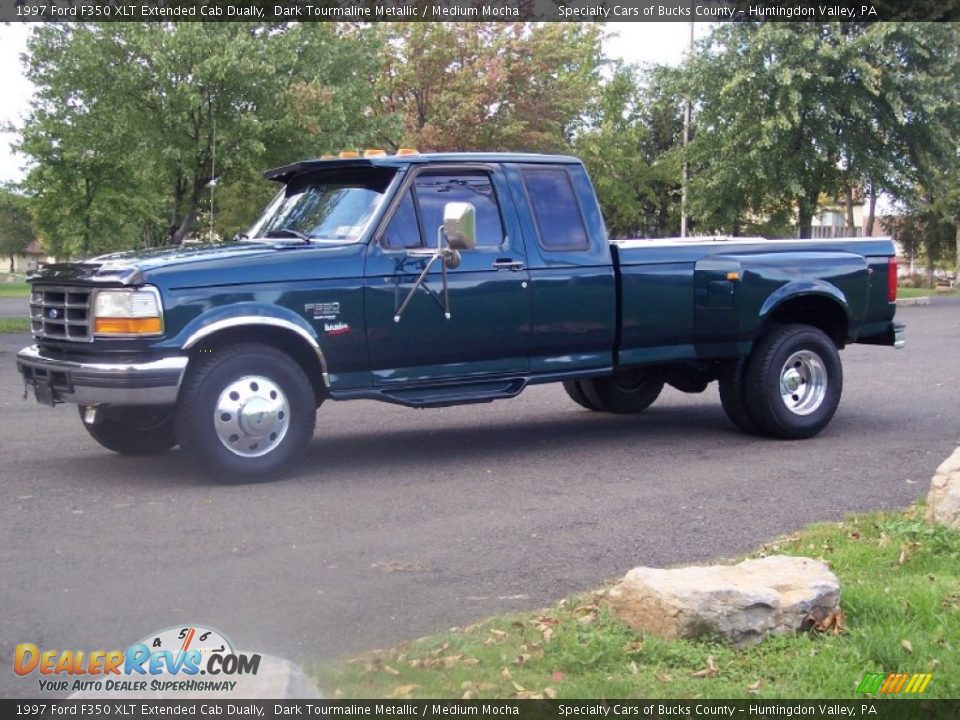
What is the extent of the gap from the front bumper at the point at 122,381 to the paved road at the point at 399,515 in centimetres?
60

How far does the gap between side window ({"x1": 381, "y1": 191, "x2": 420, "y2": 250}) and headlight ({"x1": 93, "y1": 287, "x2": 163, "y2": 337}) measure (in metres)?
1.63

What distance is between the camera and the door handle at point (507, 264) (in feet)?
26.3

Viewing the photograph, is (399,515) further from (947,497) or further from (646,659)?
(947,497)

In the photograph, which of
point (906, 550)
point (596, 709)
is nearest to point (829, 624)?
point (596, 709)

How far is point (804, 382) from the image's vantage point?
9.21 metres

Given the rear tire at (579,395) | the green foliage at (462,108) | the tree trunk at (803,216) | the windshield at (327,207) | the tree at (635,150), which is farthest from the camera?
the tree at (635,150)

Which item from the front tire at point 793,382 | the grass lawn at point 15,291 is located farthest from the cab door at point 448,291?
the grass lawn at point 15,291

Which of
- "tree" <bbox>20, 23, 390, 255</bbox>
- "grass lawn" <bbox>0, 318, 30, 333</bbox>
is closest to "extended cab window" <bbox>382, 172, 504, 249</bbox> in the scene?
"tree" <bbox>20, 23, 390, 255</bbox>

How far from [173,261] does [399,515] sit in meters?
2.16

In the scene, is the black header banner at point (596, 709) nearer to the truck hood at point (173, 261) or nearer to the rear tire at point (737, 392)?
the truck hood at point (173, 261)

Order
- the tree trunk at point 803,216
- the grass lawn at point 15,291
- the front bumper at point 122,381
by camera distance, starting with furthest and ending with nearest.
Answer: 1. the grass lawn at point 15,291
2. the tree trunk at point 803,216
3. the front bumper at point 122,381

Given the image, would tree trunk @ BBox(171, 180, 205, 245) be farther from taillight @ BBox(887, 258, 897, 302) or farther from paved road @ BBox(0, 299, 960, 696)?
taillight @ BBox(887, 258, 897, 302)

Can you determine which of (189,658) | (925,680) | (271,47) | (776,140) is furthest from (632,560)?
(776,140)

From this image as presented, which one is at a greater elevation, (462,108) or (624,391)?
(462,108)
